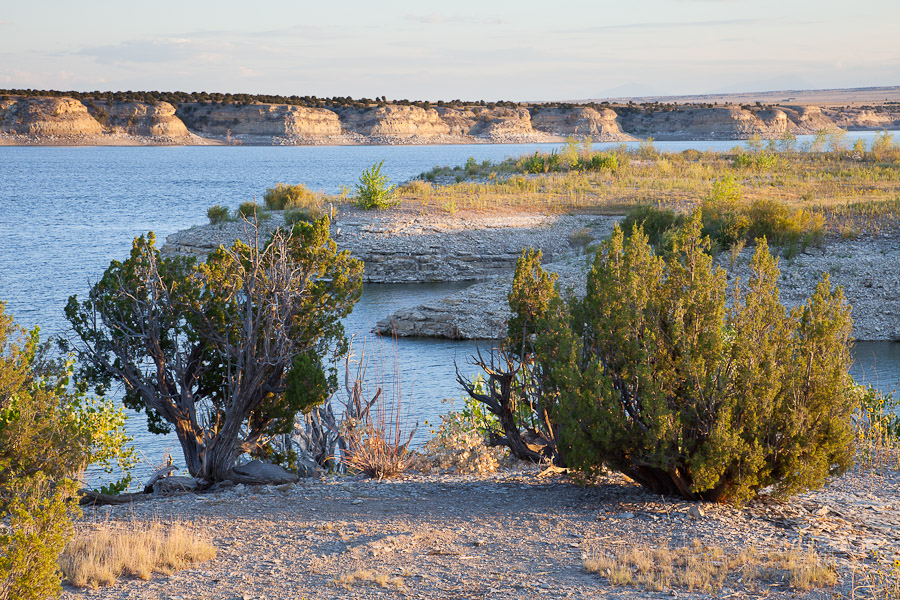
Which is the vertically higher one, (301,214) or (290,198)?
(290,198)

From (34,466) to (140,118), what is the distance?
400ft

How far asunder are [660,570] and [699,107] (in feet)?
445

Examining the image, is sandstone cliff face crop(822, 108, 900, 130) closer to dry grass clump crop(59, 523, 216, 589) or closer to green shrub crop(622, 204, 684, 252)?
green shrub crop(622, 204, 684, 252)

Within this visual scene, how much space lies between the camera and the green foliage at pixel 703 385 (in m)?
7.25

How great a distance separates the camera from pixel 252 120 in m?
126

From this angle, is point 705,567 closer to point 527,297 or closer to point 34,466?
point 527,297

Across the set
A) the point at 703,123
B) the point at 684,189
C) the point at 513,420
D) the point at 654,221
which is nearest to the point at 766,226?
the point at 654,221

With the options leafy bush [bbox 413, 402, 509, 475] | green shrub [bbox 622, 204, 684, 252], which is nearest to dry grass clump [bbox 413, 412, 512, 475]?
leafy bush [bbox 413, 402, 509, 475]

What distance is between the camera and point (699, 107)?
437 feet

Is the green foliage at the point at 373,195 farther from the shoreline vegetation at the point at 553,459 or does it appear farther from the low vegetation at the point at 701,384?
the low vegetation at the point at 701,384

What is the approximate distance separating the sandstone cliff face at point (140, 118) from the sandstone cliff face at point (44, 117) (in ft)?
11.4

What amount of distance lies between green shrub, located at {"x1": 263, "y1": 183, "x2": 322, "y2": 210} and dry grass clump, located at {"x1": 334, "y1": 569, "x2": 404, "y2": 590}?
30241 millimetres

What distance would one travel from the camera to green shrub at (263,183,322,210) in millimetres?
35906

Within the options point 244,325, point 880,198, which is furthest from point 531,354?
point 880,198
